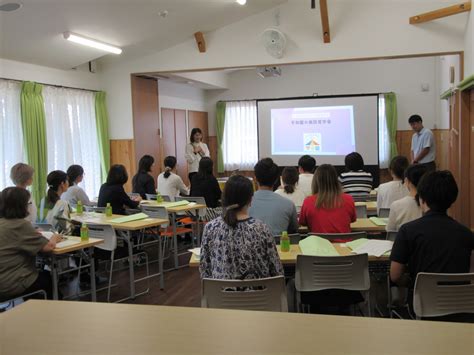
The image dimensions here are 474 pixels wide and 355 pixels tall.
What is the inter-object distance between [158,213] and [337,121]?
5341 mm

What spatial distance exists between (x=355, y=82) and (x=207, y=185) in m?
5.83

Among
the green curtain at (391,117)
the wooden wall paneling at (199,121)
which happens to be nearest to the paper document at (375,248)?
the green curtain at (391,117)

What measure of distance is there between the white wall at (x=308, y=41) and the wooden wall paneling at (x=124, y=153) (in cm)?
15

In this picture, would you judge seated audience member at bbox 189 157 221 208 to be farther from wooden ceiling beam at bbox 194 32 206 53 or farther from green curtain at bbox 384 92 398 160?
green curtain at bbox 384 92 398 160

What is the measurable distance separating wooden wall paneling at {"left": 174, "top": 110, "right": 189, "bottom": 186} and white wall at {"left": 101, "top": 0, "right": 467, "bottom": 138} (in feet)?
6.78

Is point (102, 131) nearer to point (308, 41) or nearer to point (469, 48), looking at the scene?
point (308, 41)

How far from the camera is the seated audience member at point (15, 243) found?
120 inches

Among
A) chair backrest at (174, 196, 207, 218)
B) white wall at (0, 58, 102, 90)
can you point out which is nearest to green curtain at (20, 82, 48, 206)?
white wall at (0, 58, 102, 90)

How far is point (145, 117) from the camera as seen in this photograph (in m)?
8.28

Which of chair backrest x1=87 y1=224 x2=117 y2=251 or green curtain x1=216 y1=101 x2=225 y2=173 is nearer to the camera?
chair backrest x1=87 y1=224 x2=117 y2=251

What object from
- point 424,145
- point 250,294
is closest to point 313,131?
point 424,145

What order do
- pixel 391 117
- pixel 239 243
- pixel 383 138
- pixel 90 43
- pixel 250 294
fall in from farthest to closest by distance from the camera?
pixel 383 138
pixel 391 117
pixel 90 43
pixel 239 243
pixel 250 294

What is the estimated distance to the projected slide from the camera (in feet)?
29.6

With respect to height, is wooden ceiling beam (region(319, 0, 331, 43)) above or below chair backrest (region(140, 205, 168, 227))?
above
